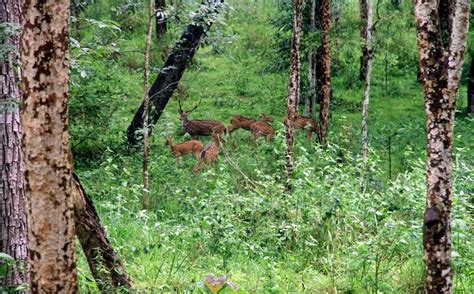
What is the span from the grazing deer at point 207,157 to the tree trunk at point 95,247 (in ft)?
23.2

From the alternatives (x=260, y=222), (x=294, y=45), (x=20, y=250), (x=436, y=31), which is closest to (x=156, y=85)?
(x=294, y=45)

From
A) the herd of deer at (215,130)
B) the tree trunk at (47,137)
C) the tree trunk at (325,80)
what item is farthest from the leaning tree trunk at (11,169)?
the tree trunk at (325,80)

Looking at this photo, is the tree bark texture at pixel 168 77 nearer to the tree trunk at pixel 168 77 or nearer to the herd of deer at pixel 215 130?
the tree trunk at pixel 168 77

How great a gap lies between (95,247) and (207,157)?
7.25 m

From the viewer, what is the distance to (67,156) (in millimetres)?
3197

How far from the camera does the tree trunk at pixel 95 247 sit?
5039mm

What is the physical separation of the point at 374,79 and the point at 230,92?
4.93m

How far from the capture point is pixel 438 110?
4.44 metres

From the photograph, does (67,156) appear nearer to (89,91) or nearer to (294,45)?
(294,45)

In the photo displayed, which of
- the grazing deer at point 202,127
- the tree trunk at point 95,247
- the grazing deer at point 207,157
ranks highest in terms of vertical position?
the tree trunk at point 95,247

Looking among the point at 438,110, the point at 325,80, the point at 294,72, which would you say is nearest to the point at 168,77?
the point at 325,80

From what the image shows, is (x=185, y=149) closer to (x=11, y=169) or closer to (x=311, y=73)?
(x=311, y=73)

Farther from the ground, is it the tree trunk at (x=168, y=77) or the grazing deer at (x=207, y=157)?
the tree trunk at (x=168, y=77)

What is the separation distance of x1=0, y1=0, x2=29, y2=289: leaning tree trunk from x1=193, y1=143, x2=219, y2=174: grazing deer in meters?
7.19
